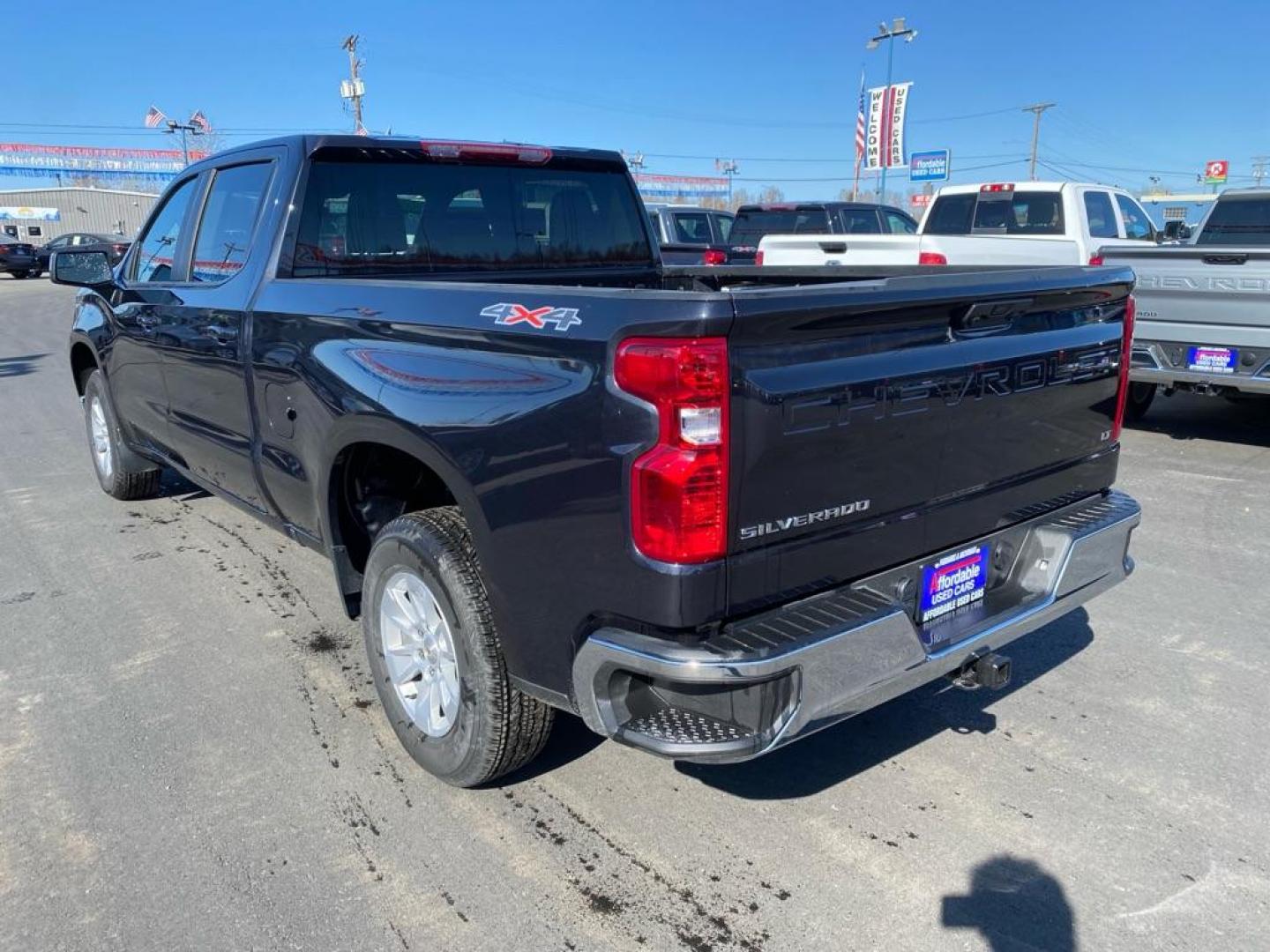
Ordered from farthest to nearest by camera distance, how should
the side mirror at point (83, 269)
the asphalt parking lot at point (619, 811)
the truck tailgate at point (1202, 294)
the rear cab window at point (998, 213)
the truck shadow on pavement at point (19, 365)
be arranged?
the truck shadow on pavement at point (19, 365), the rear cab window at point (998, 213), the truck tailgate at point (1202, 294), the side mirror at point (83, 269), the asphalt parking lot at point (619, 811)

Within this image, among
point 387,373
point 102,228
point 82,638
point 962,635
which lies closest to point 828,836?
point 962,635

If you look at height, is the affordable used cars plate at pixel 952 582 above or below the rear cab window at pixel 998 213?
below

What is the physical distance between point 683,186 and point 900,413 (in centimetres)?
7201

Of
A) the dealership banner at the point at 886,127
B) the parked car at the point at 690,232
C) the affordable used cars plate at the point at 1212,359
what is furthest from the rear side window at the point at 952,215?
the dealership banner at the point at 886,127

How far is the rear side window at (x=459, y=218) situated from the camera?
381cm

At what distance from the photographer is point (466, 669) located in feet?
9.20

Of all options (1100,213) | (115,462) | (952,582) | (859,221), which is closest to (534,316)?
(952,582)

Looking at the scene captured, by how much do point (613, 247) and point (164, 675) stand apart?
2739 millimetres

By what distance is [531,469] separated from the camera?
2.41 meters

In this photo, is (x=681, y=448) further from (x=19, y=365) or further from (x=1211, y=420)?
Result: (x=19, y=365)

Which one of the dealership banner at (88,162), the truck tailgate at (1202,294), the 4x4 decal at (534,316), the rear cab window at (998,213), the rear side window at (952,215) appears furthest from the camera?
the dealership banner at (88,162)

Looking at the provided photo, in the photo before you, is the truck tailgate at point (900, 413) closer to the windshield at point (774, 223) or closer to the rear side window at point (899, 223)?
the windshield at point (774, 223)

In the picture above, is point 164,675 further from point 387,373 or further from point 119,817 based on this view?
point 387,373

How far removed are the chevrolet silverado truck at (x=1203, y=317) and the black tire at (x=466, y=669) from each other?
6211 mm
